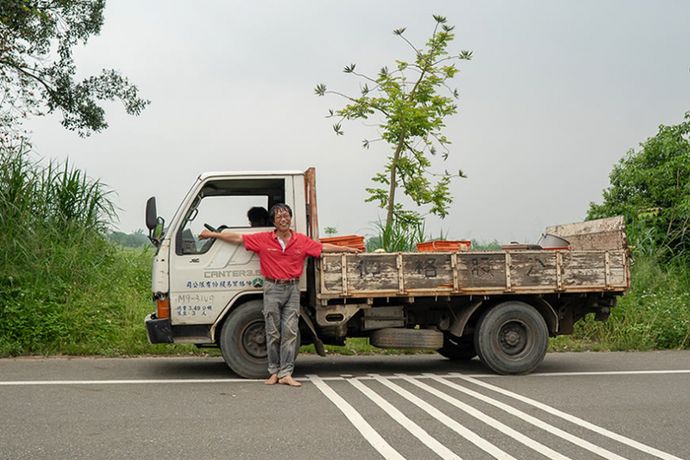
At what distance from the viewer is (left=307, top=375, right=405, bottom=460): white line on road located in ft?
18.9

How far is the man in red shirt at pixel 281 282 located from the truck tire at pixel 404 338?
112 centimetres

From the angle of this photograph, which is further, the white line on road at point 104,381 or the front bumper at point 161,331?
the front bumper at point 161,331

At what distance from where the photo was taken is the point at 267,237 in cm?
873

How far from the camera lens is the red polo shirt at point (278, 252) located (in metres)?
8.64

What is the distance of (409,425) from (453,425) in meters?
0.36

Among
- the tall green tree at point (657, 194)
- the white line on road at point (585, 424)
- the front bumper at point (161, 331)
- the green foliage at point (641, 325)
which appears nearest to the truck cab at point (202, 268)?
the front bumper at point (161, 331)

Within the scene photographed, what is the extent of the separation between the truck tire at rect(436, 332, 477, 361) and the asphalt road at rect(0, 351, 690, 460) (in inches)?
19.7

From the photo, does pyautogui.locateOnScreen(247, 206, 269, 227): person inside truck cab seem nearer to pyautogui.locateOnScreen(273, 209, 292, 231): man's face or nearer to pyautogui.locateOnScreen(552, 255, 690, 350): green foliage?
pyautogui.locateOnScreen(273, 209, 292, 231): man's face

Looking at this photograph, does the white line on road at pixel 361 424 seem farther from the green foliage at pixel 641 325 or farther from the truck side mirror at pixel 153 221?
the green foliage at pixel 641 325

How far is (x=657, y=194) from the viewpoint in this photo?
18.4 meters

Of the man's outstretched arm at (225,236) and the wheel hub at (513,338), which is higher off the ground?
the man's outstretched arm at (225,236)

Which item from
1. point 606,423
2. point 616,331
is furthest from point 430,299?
point 616,331

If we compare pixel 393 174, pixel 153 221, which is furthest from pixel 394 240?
pixel 153 221

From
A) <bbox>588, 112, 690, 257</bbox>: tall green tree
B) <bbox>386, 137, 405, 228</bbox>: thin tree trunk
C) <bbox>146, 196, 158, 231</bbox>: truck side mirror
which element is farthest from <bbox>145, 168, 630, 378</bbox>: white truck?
<bbox>588, 112, 690, 257</bbox>: tall green tree
